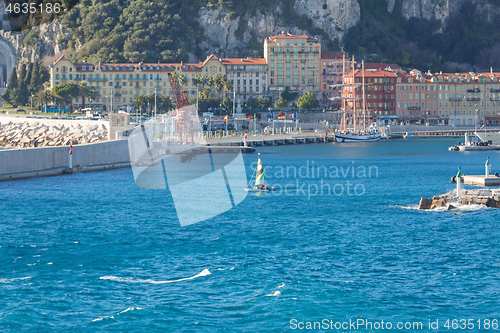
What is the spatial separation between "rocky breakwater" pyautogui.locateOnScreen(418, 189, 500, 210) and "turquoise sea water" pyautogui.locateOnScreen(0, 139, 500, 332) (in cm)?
141

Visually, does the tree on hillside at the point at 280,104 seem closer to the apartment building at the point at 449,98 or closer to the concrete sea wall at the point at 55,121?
the apartment building at the point at 449,98

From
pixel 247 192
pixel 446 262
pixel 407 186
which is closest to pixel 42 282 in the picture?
pixel 446 262

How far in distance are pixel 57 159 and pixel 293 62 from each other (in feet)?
361

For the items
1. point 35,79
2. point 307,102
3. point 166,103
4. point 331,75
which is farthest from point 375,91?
point 35,79

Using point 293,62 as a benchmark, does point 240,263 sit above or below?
below

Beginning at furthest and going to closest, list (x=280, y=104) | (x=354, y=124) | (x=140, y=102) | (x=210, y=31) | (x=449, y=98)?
(x=210, y=31) → (x=449, y=98) → (x=280, y=104) → (x=140, y=102) → (x=354, y=124)

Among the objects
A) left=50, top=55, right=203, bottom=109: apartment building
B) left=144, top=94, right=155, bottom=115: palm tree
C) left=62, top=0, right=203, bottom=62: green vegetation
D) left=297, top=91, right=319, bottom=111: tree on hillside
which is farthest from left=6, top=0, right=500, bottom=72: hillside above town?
left=297, top=91, right=319, bottom=111: tree on hillside

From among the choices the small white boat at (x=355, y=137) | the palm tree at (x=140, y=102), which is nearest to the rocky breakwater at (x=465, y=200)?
the small white boat at (x=355, y=137)

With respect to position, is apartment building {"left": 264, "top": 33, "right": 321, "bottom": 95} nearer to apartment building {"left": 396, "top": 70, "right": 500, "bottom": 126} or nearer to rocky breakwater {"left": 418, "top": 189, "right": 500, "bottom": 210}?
apartment building {"left": 396, "top": 70, "right": 500, "bottom": 126}

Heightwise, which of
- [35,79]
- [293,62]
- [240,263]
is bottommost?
[240,263]

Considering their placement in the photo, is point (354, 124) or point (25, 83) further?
point (25, 83)

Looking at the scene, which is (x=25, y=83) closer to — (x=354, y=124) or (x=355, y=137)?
(x=354, y=124)

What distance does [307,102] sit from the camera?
159 m

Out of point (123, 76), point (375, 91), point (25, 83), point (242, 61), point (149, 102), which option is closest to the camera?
point (149, 102)
